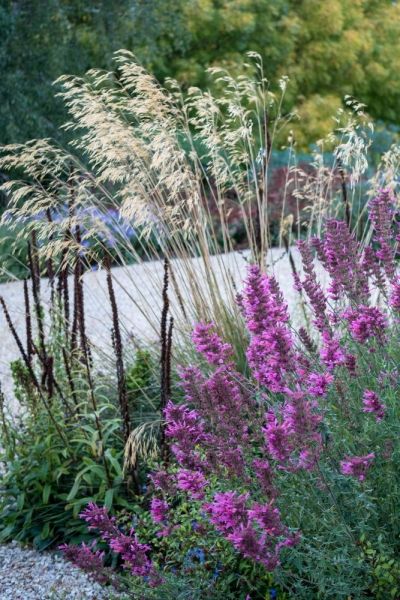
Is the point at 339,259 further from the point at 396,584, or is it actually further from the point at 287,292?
the point at 287,292

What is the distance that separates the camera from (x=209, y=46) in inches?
625

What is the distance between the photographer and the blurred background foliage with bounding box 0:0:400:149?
12883 millimetres

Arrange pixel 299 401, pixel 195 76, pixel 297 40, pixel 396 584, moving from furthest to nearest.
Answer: pixel 297 40 < pixel 195 76 < pixel 396 584 < pixel 299 401

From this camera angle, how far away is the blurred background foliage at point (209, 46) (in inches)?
507

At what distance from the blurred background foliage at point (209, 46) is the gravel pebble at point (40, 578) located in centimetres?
871

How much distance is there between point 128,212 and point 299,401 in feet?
8.56

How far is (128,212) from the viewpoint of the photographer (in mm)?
→ 4695

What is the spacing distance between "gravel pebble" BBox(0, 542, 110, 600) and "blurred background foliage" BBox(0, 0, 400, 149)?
871 centimetres

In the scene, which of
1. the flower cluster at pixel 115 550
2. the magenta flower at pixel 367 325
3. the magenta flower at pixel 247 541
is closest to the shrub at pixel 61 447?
the flower cluster at pixel 115 550

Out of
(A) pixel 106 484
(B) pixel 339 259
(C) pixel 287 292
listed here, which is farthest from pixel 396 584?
(C) pixel 287 292

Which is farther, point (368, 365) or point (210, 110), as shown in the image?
point (210, 110)

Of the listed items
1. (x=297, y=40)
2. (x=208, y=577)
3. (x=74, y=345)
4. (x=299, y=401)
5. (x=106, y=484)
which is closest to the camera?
(x=299, y=401)

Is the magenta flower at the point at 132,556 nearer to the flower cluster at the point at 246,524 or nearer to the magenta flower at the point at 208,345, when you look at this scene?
the flower cluster at the point at 246,524

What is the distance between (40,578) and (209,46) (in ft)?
43.3
